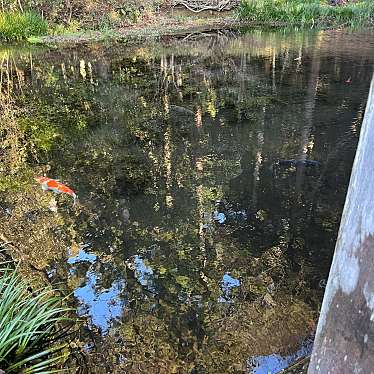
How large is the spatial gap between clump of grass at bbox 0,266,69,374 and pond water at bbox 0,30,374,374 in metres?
0.19

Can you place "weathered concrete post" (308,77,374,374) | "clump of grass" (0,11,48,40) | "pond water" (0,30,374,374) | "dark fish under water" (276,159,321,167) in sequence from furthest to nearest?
"clump of grass" (0,11,48,40), "dark fish under water" (276,159,321,167), "pond water" (0,30,374,374), "weathered concrete post" (308,77,374,374)

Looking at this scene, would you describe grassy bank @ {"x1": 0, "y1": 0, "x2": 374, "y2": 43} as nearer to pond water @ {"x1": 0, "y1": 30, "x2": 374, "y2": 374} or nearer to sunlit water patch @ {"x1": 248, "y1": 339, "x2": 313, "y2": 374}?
pond water @ {"x1": 0, "y1": 30, "x2": 374, "y2": 374}

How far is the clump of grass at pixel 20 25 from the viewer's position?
52.2ft

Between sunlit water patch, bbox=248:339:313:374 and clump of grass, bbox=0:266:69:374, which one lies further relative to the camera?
sunlit water patch, bbox=248:339:313:374

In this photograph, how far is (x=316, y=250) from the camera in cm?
420

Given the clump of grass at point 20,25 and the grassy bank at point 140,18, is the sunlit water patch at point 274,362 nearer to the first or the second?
the grassy bank at point 140,18

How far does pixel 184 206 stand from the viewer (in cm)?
498

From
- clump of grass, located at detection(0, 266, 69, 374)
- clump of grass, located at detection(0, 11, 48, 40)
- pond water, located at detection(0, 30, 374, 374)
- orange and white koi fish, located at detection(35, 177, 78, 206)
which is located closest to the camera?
clump of grass, located at detection(0, 266, 69, 374)

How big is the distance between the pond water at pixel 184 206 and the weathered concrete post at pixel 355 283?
1.79 metres

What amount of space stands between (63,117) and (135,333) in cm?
551

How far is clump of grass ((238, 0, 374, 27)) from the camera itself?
59.3 feet

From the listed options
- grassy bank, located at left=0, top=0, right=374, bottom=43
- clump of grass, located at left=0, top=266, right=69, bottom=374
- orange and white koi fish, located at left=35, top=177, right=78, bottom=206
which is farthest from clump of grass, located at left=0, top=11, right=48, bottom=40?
clump of grass, located at left=0, top=266, right=69, bottom=374

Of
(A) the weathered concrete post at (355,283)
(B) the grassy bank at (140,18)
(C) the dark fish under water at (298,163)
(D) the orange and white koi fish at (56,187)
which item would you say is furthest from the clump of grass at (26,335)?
(B) the grassy bank at (140,18)

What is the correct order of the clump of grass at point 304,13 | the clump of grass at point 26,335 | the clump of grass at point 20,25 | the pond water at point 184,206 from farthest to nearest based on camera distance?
the clump of grass at point 304,13
the clump of grass at point 20,25
the pond water at point 184,206
the clump of grass at point 26,335
